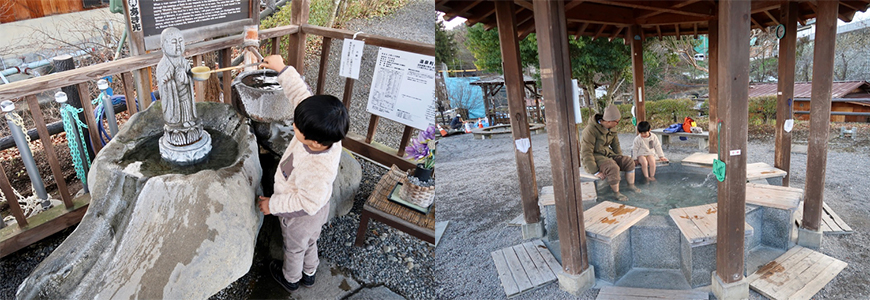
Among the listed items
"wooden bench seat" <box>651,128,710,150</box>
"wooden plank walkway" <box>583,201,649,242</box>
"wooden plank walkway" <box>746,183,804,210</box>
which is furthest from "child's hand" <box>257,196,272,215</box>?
"wooden bench seat" <box>651,128,710,150</box>

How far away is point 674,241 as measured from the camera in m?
4.28

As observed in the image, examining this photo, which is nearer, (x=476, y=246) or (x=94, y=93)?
(x=476, y=246)

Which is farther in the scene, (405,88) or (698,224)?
(405,88)

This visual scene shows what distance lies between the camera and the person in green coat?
575 centimetres

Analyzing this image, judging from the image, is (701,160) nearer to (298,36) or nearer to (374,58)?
(298,36)

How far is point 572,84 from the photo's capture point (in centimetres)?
401

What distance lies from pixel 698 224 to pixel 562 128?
1.64 metres

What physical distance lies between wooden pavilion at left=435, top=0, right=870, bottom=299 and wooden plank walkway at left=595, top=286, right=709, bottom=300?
0.55 ft

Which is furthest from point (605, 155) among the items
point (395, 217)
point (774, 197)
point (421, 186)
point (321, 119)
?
point (321, 119)

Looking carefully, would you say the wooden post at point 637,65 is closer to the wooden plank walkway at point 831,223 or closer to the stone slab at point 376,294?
the wooden plank walkway at point 831,223

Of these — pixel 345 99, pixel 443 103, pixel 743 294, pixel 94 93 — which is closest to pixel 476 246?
pixel 345 99

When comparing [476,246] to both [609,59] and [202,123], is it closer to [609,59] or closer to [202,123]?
[202,123]

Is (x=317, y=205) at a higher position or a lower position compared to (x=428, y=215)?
higher

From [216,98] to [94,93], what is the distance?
9.42 feet
